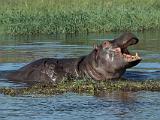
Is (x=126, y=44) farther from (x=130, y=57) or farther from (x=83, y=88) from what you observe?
(x=83, y=88)

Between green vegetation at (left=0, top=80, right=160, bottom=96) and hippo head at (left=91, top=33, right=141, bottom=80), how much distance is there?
2.00 ft

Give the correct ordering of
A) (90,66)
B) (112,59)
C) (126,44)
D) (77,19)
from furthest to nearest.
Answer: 1. (77,19)
2. (90,66)
3. (112,59)
4. (126,44)

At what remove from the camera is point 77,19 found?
80.7 ft

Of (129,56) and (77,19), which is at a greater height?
(77,19)

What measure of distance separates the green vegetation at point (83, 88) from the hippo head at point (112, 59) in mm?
609

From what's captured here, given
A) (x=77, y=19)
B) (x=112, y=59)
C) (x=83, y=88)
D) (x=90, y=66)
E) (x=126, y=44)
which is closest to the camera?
(x=83, y=88)

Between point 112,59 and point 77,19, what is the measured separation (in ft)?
42.0

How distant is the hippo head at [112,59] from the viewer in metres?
11.7

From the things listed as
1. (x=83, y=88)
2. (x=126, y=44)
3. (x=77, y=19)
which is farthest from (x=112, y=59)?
(x=77, y=19)

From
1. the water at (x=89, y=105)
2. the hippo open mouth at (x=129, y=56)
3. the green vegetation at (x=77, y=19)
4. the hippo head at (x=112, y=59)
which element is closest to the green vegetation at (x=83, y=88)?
the water at (x=89, y=105)

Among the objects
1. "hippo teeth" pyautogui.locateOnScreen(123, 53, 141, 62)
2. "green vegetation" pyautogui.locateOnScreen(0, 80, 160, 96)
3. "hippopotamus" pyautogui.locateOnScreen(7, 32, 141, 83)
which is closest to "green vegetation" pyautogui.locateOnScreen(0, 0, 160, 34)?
"hippopotamus" pyautogui.locateOnScreen(7, 32, 141, 83)

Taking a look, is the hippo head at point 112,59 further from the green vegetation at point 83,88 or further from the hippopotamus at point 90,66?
the green vegetation at point 83,88

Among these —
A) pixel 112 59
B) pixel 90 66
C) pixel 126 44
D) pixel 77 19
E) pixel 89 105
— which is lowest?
pixel 89 105

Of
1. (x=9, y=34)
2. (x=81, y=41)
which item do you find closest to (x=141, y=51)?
(x=81, y=41)
